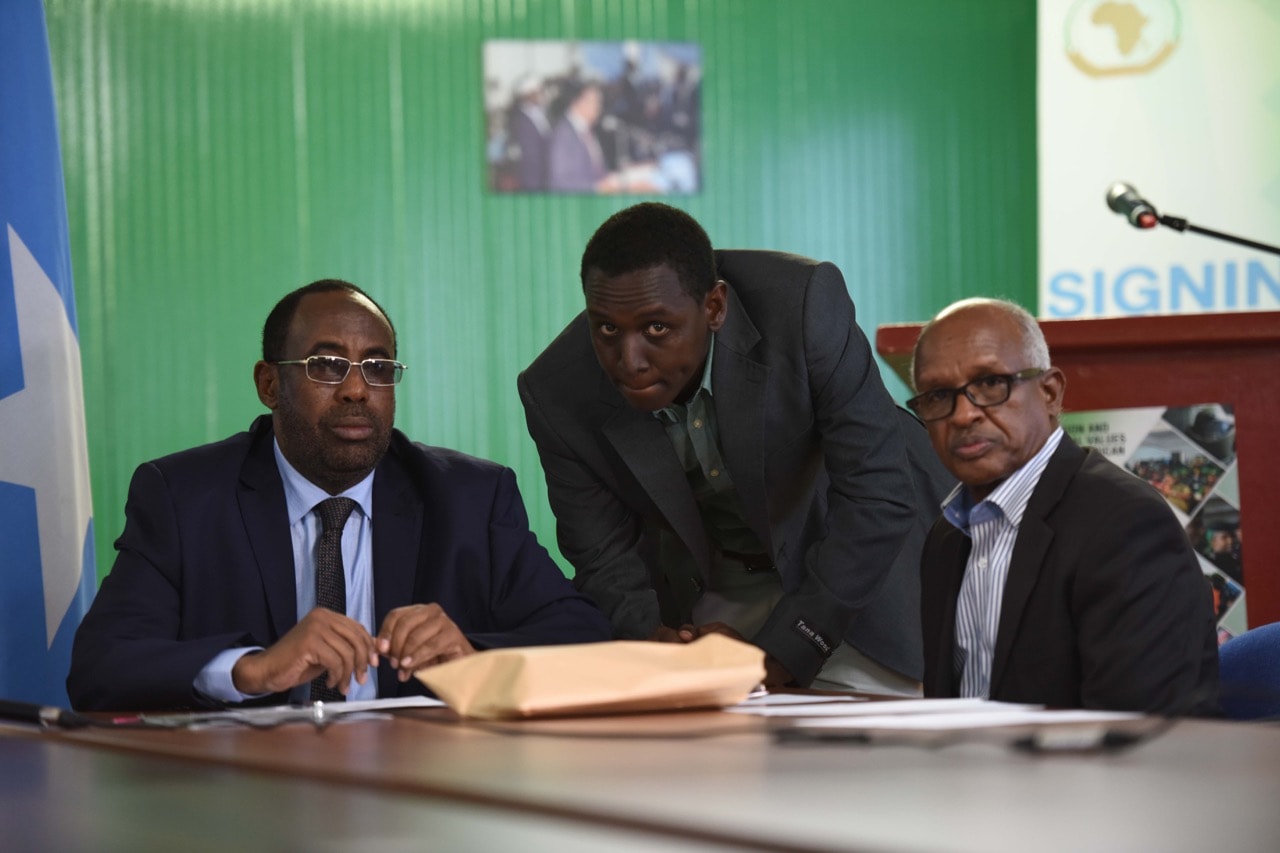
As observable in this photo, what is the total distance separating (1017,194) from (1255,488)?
4360mm

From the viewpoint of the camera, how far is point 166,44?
644 centimetres

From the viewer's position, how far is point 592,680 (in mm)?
1193

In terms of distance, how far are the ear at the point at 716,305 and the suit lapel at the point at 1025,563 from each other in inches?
28.6

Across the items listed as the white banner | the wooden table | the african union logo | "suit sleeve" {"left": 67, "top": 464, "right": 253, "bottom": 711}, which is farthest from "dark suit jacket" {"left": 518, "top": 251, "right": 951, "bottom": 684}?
the african union logo

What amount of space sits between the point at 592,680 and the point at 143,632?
3.17ft

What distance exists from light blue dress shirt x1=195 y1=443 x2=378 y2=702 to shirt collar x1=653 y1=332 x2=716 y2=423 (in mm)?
494

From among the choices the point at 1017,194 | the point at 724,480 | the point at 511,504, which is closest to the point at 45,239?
the point at 511,504

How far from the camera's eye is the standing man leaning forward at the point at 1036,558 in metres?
1.58

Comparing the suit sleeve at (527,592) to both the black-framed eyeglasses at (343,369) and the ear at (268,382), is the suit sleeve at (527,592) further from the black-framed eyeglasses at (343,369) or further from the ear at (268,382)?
the ear at (268,382)

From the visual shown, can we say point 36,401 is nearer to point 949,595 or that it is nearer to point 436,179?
point 949,595

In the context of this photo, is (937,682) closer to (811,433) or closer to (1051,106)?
(811,433)

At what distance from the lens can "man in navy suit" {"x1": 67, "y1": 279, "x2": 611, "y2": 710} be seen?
2.03m

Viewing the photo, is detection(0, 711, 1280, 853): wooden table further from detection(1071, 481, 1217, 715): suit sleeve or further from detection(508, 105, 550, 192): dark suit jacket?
detection(508, 105, 550, 192): dark suit jacket

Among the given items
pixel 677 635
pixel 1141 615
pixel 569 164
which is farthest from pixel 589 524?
pixel 569 164
